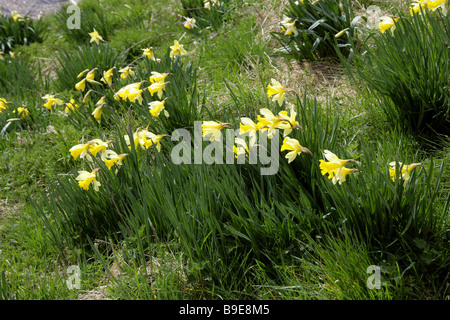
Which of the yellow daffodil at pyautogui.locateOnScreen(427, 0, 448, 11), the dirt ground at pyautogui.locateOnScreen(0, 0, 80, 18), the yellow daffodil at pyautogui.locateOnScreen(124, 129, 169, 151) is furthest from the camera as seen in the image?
the dirt ground at pyautogui.locateOnScreen(0, 0, 80, 18)

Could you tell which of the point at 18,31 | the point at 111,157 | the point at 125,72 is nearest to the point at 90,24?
the point at 18,31

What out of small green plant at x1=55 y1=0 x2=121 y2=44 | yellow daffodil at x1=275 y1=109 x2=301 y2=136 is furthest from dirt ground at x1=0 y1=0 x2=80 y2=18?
yellow daffodil at x1=275 y1=109 x2=301 y2=136

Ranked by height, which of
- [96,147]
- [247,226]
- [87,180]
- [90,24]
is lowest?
[247,226]

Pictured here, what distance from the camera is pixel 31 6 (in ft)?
21.6

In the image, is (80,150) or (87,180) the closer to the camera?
(87,180)

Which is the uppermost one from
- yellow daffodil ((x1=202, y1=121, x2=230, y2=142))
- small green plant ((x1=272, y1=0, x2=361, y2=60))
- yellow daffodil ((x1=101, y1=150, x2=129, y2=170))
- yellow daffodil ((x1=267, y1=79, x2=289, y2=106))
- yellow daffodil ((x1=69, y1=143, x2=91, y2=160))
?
small green plant ((x1=272, y1=0, x2=361, y2=60))

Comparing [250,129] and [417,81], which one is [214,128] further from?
[417,81]

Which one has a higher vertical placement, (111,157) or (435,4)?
(435,4)

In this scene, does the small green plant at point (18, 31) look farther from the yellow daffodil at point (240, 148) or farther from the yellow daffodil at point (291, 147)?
the yellow daffodil at point (291, 147)

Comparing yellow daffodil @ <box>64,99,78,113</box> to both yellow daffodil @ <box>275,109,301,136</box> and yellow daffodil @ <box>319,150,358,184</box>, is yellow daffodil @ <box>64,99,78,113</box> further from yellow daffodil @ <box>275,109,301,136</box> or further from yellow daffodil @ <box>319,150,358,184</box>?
yellow daffodil @ <box>319,150,358,184</box>

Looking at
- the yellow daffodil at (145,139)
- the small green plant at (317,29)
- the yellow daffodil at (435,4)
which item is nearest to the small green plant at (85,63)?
the small green plant at (317,29)

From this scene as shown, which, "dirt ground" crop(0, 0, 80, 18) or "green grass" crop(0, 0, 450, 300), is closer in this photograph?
"green grass" crop(0, 0, 450, 300)

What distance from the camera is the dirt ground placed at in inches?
249

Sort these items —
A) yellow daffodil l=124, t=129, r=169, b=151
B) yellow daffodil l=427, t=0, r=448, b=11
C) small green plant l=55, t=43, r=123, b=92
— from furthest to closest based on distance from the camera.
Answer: small green plant l=55, t=43, r=123, b=92 → yellow daffodil l=427, t=0, r=448, b=11 → yellow daffodil l=124, t=129, r=169, b=151
